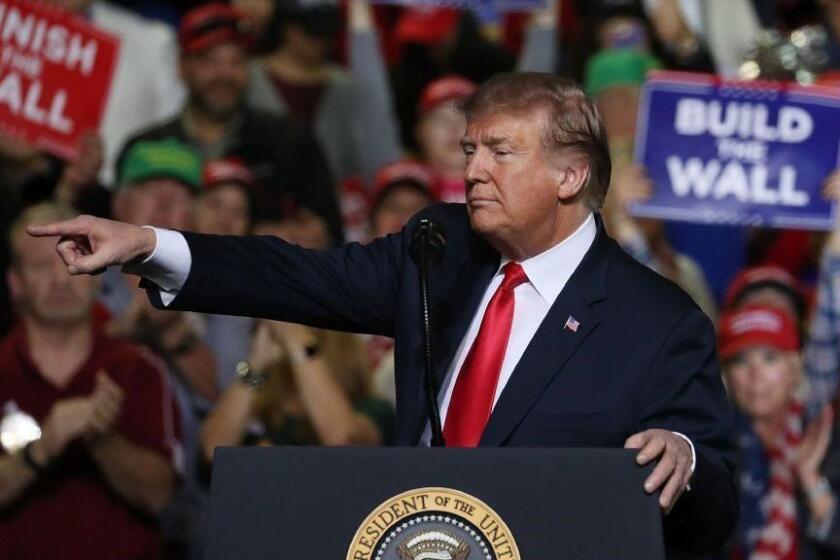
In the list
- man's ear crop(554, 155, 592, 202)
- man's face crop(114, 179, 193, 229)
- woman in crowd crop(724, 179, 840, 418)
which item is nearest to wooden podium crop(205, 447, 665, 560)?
man's ear crop(554, 155, 592, 202)

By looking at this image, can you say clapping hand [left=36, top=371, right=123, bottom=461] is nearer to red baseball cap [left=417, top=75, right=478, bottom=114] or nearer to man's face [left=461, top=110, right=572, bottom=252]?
man's face [left=461, top=110, right=572, bottom=252]

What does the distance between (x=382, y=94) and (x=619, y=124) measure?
133 centimetres

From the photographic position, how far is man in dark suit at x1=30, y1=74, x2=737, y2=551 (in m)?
3.27

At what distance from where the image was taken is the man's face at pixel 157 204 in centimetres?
655

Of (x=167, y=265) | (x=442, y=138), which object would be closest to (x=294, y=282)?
(x=167, y=265)

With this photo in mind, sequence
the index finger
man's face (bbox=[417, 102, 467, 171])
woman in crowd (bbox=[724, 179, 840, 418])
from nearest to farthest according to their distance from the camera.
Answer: the index finger < woman in crowd (bbox=[724, 179, 840, 418]) < man's face (bbox=[417, 102, 467, 171])

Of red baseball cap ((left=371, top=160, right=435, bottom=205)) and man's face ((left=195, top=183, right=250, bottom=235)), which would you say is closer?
man's face ((left=195, top=183, right=250, bottom=235))

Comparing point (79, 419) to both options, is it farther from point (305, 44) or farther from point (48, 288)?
point (305, 44)

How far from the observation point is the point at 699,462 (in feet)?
10.4

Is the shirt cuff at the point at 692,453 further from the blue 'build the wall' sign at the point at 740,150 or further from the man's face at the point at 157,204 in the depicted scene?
the man's face at the point at 157,204

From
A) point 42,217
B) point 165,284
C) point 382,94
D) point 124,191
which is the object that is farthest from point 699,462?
point 382,94

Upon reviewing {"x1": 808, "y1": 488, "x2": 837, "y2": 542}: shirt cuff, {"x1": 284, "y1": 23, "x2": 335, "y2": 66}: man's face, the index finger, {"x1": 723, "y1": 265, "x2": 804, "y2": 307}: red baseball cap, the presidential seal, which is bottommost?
the presidential seal

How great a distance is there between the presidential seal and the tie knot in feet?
2.52

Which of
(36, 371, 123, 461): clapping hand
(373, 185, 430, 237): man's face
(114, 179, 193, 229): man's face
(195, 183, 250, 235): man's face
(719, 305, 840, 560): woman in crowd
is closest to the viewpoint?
(36, 371, 123, 461): clapping hand
